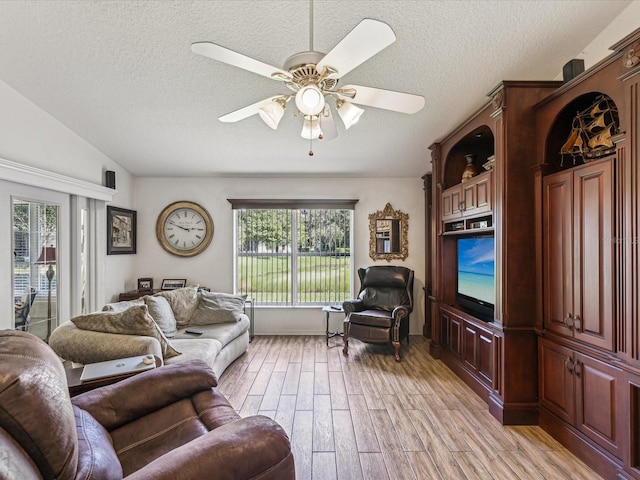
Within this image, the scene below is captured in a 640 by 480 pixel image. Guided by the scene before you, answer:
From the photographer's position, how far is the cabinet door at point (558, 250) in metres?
2.25

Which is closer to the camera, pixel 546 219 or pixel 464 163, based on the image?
pixel 546 219

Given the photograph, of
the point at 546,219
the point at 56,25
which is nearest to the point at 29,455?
the point at 56,25

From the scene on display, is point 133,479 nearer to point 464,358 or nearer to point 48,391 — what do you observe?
point 48,391

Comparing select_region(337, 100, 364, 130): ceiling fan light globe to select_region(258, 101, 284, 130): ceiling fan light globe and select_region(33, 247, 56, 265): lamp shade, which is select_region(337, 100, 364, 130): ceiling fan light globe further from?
select_region(33, 247, 56, 265): lamp shade

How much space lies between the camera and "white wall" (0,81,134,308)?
282 cm

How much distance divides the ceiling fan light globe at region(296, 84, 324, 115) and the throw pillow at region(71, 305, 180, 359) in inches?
82.6

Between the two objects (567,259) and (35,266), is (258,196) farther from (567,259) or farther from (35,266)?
(567,259)

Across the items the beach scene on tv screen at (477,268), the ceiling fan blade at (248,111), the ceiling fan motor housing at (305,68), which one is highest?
the ceiling fan motor housing at (305,68)

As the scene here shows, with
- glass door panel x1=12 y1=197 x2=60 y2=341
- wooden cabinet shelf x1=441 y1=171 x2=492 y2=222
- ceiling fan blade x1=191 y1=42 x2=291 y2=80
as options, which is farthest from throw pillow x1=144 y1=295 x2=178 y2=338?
wooden cabinet shelf x1=441 y1=171 x2=492 y2=222

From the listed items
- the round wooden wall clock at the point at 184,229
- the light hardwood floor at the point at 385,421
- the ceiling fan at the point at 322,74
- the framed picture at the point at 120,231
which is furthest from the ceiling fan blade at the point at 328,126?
the framed picture at the point at 120,231

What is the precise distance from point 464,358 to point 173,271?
4177mm

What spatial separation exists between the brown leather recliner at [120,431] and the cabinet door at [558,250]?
2.17 metres

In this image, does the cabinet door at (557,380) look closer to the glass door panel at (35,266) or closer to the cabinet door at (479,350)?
the cabinet door at (479,350)

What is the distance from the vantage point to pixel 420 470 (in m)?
2.02
